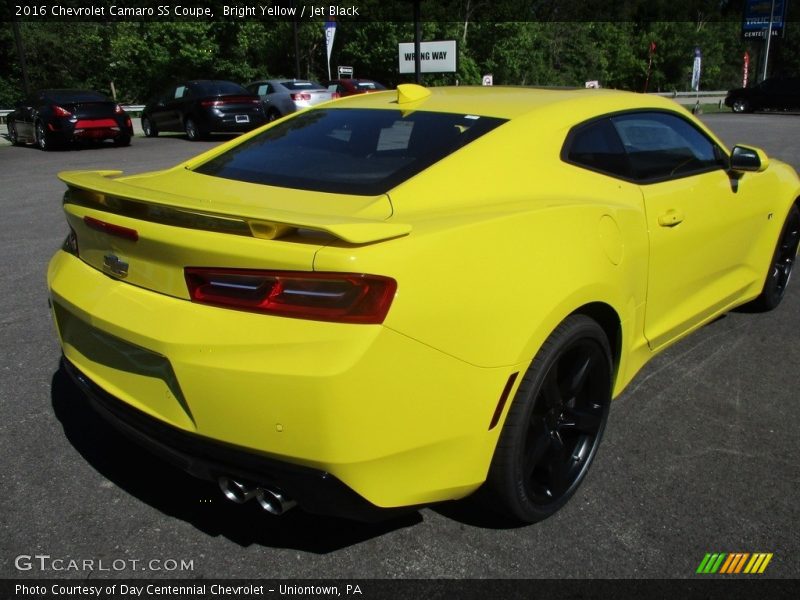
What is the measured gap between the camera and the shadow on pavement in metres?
2.45

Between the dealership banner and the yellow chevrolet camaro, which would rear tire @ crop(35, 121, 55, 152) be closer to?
the yellow chevrolet camaro

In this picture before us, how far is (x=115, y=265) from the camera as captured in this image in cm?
228

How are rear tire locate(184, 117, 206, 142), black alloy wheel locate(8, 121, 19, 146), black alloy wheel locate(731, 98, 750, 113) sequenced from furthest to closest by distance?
black alloy wheel locate(731, 98, 750, 113), black alloy wheel locate(8, 121, 19, 146), rear tire locate(184, 117, 206, 142)

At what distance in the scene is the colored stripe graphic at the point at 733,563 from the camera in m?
Answer: 2.28

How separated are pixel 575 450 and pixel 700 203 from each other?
139 centimetres

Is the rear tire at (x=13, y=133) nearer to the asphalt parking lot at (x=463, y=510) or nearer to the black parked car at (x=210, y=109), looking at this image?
the black parked car at (x=210, y=109)

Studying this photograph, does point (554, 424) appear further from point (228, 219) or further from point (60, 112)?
point (60, 112)

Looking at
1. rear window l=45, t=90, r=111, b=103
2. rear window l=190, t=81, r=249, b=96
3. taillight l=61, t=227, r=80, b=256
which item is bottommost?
taillight l=61, t=227, r=80, b=256

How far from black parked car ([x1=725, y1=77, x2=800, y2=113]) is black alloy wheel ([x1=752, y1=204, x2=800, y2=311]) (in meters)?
29.2

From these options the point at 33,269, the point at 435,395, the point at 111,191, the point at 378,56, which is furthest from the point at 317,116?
the point at 378,56

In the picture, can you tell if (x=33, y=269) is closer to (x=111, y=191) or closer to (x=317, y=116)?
(x=317, y=116)

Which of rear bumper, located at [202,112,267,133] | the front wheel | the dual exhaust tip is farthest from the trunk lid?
rear bumper, located at [202,112,267,133]

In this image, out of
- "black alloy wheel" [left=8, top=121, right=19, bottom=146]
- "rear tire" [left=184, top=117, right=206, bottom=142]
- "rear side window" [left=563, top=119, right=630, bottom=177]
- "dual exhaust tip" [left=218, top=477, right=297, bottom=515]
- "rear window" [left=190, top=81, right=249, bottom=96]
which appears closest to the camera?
"dual exhaust tip" [left=218, top=477, right=297, bottom=515]

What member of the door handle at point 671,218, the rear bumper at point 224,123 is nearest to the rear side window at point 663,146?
the door handle at point 671,218
